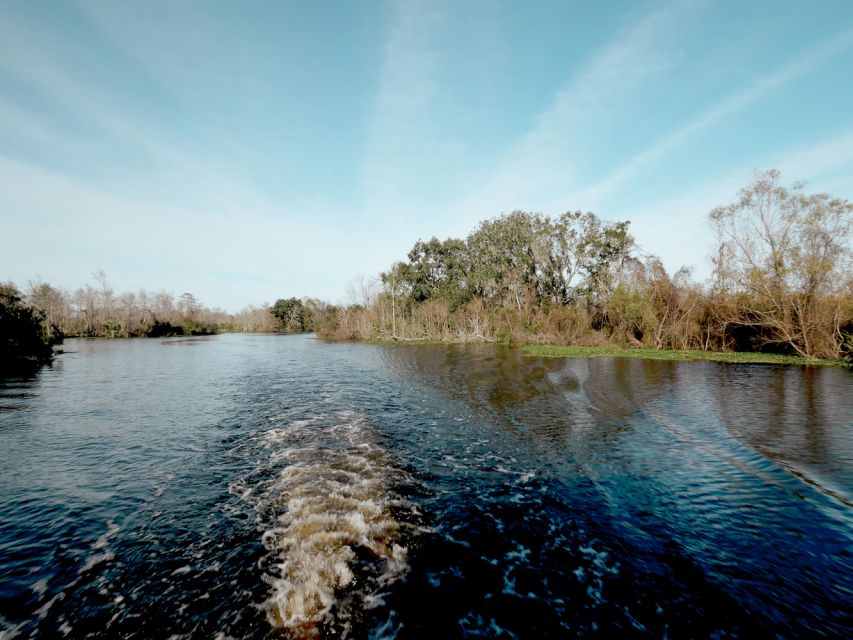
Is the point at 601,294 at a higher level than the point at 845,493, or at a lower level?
higher

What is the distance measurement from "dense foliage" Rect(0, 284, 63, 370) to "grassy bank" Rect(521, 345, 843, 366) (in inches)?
1510

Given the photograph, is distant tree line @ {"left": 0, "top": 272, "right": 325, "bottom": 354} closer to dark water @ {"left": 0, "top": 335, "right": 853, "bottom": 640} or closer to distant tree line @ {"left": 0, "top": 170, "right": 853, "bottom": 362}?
distant tree line @ {"left": 0, "top": 170, "right": 853, "bottom": 362}

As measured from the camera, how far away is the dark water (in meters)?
4.30

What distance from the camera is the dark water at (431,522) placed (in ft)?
14.1

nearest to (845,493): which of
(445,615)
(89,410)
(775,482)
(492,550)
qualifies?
(775,482)

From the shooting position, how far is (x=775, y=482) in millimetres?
7582

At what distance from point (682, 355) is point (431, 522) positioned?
29.9 metres

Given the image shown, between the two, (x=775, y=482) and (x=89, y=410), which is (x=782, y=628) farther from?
(x=89, y=410)

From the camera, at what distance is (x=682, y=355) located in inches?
1124

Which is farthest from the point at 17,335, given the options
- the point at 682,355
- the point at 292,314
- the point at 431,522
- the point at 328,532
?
the point at 292,314

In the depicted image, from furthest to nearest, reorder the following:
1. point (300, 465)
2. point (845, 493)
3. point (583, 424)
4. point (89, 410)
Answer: point (89, 410) → point (583, 424) → point (300, 465) → point (845, 493)

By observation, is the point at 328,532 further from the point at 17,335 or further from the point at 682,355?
the point at 17,335

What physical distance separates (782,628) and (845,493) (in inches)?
198

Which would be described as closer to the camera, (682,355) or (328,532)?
(328,532)
